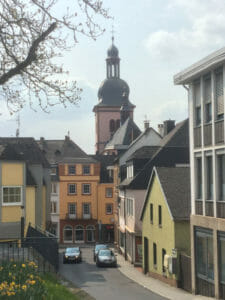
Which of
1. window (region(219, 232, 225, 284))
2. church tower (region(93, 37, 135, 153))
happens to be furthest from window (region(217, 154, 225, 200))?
church tower (region(93, 37, 135, 153))

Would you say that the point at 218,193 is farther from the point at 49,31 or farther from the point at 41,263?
the point at 49,31

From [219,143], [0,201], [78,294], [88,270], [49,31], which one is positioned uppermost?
[49,31]

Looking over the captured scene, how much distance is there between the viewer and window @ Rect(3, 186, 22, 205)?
31.4 metres

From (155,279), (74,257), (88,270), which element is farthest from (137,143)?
(155,279)

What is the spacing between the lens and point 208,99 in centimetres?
2359

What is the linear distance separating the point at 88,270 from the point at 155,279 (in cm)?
873

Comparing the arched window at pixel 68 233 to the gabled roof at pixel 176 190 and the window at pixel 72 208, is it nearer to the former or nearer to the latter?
the window at pixel 72 208

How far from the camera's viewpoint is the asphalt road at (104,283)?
80.1 ft

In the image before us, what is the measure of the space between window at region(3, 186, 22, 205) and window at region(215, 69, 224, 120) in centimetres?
1391

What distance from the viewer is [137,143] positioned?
59.8 metres

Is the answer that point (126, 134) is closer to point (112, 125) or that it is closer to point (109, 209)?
point (109, 209)

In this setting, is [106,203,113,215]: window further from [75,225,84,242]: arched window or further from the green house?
the green house

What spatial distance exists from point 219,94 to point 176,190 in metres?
9.07

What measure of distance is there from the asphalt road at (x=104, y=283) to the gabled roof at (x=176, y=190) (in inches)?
171
